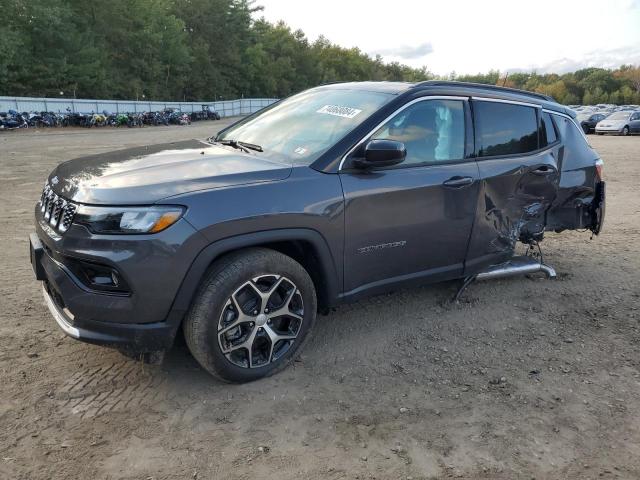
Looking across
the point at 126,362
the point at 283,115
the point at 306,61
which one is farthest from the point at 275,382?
the point at 306,61

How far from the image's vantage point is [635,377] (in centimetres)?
343

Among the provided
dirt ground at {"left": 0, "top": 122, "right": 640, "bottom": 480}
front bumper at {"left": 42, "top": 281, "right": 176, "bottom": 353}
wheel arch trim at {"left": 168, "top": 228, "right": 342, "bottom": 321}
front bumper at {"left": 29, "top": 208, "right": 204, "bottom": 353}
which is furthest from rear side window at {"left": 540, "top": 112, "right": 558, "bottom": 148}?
front bumper at {"left": 42, "top": 281, "right": 176, "bottom": 353}

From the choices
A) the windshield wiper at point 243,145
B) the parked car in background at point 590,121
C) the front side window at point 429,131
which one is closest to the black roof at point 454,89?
the front side window at point 429,131

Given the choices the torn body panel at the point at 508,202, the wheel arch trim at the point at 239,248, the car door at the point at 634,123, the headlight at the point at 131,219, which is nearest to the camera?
the headlight at the point at 131,219

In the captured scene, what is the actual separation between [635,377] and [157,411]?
3.07 metres

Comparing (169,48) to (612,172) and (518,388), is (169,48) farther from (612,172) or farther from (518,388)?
(518,388)

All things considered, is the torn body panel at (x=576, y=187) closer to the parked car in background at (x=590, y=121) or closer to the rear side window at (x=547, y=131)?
the rear side window at (x=547, y=131)

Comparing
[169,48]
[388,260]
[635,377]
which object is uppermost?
[169,48]

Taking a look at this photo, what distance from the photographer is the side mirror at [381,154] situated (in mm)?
3230

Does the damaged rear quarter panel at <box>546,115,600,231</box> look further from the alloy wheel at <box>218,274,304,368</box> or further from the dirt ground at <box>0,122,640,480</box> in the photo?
the alloy wheel at <box>218,274,304,368</box>

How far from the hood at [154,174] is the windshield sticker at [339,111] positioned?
0.69m

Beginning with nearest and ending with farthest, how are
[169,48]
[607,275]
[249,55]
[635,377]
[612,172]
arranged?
[635,377]
[607,275]
[612,172]
[169,48]
[249,55]

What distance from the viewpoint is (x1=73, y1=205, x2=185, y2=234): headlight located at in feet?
8.77

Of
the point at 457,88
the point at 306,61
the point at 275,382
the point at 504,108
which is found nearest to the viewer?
the point at 275,382
